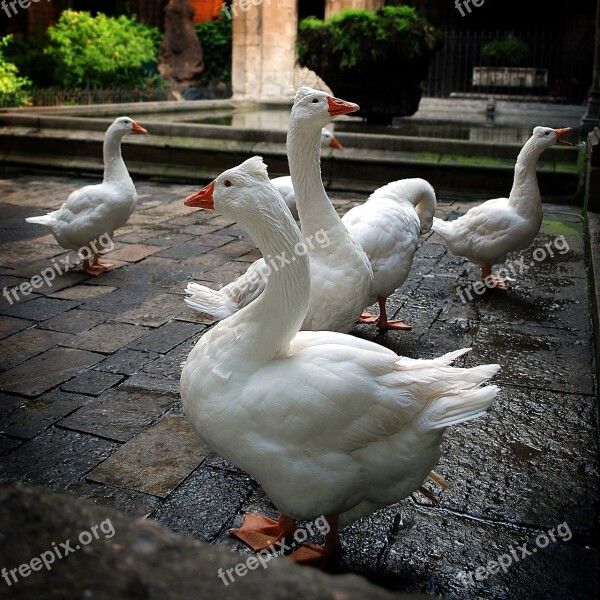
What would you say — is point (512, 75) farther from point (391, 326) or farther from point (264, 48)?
point (391, 326)

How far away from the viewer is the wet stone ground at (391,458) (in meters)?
2.25

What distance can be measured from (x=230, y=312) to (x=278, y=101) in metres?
14.7

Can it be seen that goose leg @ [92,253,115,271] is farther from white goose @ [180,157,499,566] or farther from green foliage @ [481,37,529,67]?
green foliage @ [481,37,529,67]

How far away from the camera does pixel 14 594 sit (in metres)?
0.83

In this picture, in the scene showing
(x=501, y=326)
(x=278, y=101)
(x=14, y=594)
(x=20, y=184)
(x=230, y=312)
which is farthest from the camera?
(x=278, y=101)

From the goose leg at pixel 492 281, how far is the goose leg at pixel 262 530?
3173mm

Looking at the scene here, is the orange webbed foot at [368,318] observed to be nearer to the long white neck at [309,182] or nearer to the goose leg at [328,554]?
the long white neck at [309,182]

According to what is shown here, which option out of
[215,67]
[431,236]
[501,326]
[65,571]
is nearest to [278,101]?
[215,67]

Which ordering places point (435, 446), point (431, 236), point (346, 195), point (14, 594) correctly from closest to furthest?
point (14, 594) → point (435, 446) → point (431, 236) → point (346, 195)

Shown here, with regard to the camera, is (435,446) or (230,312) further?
(230,312)

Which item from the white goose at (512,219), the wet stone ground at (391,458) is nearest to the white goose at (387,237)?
the wet stone ground at (391,458)

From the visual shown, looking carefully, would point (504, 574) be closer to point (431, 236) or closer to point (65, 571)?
point (65, 571)

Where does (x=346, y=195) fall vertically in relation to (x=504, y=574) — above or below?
above

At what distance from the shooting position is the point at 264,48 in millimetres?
17562
